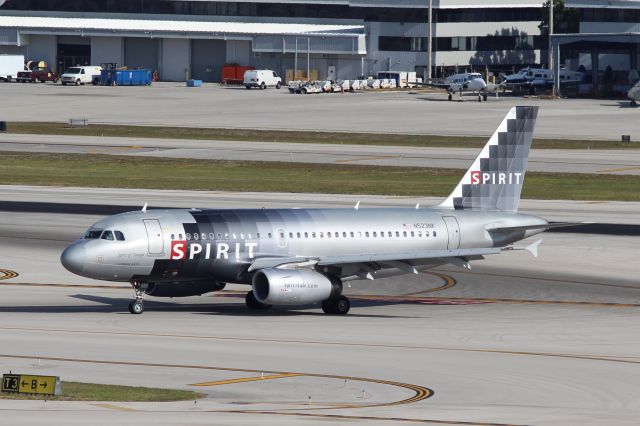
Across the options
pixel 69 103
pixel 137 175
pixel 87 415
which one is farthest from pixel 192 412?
pixel 69 103

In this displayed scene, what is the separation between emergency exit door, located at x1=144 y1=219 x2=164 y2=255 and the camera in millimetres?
46312

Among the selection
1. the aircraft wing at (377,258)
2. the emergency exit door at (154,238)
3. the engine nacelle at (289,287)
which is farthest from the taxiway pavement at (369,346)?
the emergency exit door at (154,238)

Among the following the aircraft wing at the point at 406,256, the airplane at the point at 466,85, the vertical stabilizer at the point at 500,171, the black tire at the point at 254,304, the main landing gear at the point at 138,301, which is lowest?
the black tire at the point at 254,304

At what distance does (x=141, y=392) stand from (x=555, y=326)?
58.4 feet

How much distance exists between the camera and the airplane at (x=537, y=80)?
7274 inches

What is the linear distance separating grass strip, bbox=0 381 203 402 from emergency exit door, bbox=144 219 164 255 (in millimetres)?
12264

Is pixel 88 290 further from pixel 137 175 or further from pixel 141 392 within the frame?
pixel 137 175

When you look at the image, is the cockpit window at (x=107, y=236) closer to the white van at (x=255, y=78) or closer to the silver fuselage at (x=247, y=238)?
the silver fuselage at (x=247, y=238)

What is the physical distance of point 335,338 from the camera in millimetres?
42844

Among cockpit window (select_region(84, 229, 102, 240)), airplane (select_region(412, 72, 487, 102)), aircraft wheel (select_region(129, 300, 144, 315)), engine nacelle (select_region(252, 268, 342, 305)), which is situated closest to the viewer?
engine nacelle (select_region(252, 268, 342, 305))

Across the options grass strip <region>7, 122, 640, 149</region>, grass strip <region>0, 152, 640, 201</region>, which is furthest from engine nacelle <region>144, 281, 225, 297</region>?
grass strip <region>7, 122, 640, 149</region>

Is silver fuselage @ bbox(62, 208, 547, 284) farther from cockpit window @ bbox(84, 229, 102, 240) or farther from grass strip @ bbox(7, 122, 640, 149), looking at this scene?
grass strip @ bbox(7, 122, 640, 149)

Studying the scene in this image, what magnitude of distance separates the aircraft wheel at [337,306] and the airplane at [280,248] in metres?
0.04

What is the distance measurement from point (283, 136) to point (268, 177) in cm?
3494
